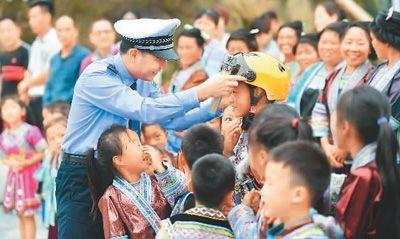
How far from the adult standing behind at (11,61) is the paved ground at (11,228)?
2203 millimetres

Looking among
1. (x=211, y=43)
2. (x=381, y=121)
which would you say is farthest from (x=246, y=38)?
(x=381, y=121)

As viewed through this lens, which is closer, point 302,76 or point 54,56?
point 302,76

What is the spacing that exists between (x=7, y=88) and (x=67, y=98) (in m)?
1.37

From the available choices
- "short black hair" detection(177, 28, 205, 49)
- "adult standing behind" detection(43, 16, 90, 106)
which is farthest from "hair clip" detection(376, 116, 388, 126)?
"adult standing behind" detection(43, 16, 90, 106)

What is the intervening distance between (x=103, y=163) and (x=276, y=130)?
1.30m

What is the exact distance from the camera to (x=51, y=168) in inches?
308

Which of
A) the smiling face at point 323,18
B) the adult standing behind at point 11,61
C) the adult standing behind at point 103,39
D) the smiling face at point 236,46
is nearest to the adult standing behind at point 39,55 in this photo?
the adult standing behind at point 11,61

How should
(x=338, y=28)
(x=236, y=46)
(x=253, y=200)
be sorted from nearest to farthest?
(x=253, y=200) → (x=338, y=28) → (x=236, y=46)

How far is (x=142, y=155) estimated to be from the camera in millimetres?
4910

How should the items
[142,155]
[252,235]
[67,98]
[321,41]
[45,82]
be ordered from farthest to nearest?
[45,82] < [67,98] < [321,41] < [142,155] < [252,235]

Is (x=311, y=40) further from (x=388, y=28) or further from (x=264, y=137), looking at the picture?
(x=264, y=137)

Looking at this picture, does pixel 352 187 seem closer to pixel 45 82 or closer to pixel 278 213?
pixel 278 213

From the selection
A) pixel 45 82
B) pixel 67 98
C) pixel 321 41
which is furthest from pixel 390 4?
pixel 45 82

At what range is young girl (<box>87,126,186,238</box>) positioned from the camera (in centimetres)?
479
